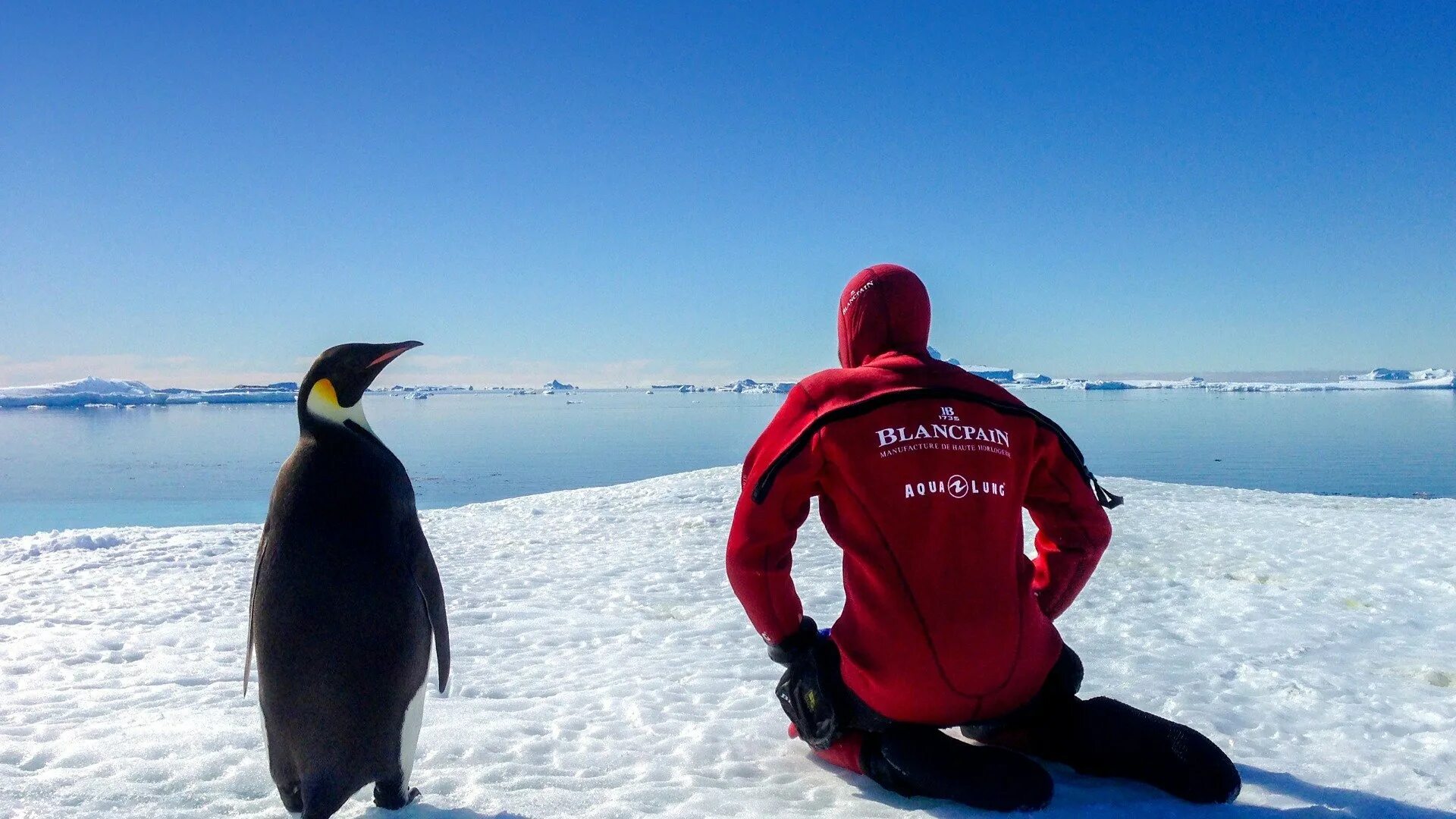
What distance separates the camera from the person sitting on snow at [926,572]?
87.4 inches

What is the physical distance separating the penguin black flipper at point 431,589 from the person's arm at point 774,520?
866 millimetres

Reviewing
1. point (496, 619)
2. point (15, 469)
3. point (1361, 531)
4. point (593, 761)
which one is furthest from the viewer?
point (15, 469)

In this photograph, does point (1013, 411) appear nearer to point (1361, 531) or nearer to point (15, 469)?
point (1361, 531)

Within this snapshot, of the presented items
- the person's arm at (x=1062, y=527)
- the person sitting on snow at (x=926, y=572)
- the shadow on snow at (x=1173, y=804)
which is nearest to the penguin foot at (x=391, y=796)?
the person sitting on snow at (x=926, y=572)

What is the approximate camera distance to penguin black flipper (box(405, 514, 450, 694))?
248 cm

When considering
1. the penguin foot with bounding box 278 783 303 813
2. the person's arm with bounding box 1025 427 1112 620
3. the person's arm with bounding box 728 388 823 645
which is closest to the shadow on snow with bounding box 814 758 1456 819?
the person's arm with bounding box 1025 427 1112 620

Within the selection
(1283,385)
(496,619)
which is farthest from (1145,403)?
(496,619)

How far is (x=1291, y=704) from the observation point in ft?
10.6

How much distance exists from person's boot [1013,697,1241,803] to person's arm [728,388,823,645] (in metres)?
0.85

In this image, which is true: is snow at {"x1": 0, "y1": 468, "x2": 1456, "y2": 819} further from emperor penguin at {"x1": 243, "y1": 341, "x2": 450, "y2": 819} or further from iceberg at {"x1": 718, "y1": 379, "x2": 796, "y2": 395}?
iceberg at {"x1": 718, "y1": 379, "x2": 796, "y2": 395}

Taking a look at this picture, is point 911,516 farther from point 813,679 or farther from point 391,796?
point 391,796

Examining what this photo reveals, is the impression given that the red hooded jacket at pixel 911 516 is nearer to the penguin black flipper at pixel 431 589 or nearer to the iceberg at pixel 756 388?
the penguin black flipper at pixel 431 589

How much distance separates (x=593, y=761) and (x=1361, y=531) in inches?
279

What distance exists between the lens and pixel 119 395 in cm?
6806
